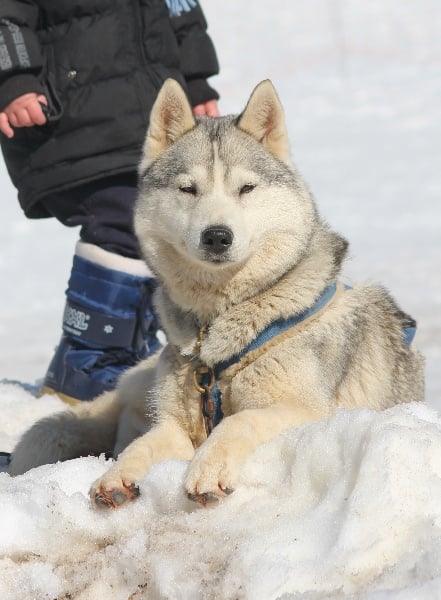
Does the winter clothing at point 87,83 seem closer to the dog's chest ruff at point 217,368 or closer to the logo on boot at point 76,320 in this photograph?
the logo on boot at point 76,320

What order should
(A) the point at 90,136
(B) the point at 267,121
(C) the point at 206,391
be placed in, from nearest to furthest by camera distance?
(C) the point at 206,391 < (B) the point at 267,121 < (A) the point at 90,136

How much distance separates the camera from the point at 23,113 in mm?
4172

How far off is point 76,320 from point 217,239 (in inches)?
72.9

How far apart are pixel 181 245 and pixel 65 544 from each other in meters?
1.20

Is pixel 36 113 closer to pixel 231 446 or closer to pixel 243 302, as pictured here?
pixel 243 302

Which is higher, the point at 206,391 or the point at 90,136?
the point at 90,136

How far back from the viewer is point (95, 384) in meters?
4.53

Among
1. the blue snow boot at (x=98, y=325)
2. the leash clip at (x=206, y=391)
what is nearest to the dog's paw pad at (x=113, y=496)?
the leash clip at (x=206, y=391)

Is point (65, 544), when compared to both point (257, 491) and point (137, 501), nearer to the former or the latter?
point (137, 501)

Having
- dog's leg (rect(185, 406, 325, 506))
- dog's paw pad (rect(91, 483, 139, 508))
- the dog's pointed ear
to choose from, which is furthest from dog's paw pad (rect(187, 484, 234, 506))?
the dog's pointed ear

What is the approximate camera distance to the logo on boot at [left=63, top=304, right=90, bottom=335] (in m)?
4.56

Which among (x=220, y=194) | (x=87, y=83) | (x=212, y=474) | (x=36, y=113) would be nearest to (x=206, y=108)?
(x=87, y=83)

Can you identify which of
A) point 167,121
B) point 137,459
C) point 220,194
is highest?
point 167,121

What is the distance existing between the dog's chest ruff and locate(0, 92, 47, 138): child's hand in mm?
1691
